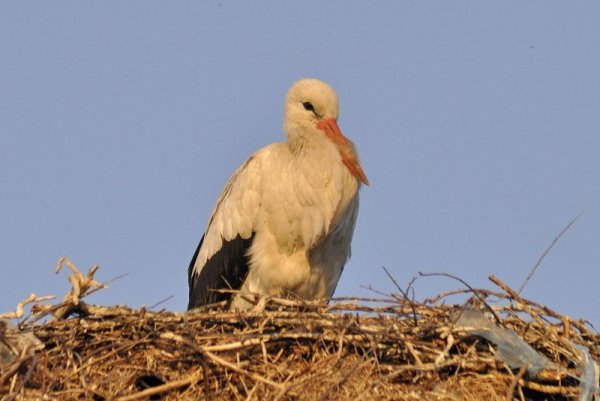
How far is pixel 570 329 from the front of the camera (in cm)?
531

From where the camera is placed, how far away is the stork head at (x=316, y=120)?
6637 mm

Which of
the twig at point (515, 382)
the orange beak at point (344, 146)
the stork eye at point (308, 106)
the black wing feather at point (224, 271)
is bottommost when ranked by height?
the twig at point (515, 382)

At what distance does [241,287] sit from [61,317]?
51.8 inches

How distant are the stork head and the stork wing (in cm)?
21

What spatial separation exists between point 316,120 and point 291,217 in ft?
2.14

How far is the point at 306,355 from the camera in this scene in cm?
518

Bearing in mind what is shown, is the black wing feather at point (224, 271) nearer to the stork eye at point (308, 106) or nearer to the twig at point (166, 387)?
the stork eye at point (308, 106)

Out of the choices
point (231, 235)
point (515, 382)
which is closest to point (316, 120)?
point (231, 235)

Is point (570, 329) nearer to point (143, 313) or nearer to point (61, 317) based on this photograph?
point (143, 313)

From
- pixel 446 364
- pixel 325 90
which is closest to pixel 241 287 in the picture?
pixel 325 90

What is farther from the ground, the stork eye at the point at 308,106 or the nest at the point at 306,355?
the stork eye at the point at 308,106

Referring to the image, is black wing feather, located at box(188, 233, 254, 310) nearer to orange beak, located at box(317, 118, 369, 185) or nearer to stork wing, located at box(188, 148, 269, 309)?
stork wing, located at box(188, 148, 269, 309)

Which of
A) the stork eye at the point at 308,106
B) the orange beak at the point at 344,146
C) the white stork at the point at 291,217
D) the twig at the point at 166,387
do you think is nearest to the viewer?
the twig at the point at 166,387

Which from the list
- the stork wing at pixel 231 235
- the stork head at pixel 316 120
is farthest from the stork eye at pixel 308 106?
the stork wing at pixel 231 235
